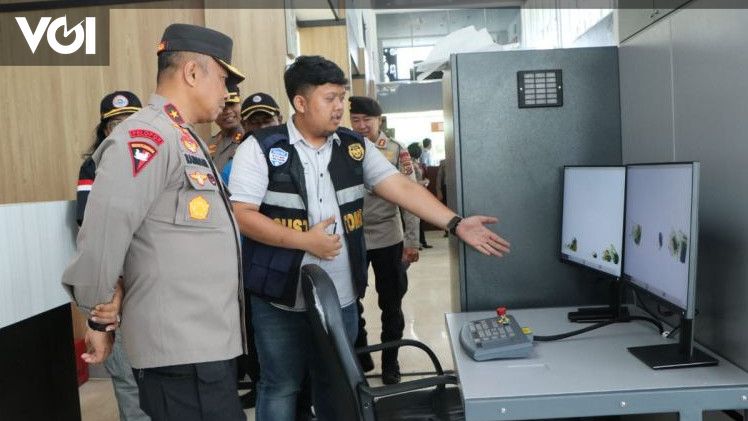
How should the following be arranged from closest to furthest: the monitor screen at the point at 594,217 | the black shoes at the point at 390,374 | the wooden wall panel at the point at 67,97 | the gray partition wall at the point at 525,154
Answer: the monitor screen at the point at 594,217, the gray partition wall at the point at 525,154, the black shoes at the point at 390,374, the wooden wall panel at the point at 67,97

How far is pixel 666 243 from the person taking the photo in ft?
4.99

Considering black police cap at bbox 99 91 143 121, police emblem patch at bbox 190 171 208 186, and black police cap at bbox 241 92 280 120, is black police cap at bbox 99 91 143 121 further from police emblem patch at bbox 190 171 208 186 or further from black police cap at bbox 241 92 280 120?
police emblem patch at bbox 190 171 208 186

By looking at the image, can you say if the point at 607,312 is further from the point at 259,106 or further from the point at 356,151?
the point at 259,106

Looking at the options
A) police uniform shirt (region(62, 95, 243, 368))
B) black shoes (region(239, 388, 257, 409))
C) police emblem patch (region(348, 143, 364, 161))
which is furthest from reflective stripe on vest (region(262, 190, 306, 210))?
black shoes (region(239, 388, 257, 409))

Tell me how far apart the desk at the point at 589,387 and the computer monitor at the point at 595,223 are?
300 mm

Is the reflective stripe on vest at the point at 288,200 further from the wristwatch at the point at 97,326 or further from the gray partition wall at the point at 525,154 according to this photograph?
the wristwatch at the point at 97,326

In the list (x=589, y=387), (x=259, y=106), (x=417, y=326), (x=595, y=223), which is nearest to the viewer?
(x=589, y=387)

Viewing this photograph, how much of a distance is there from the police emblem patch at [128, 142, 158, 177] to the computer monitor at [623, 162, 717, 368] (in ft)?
3.70

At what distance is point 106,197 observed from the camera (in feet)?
4.46

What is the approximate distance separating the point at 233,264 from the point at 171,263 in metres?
0.16

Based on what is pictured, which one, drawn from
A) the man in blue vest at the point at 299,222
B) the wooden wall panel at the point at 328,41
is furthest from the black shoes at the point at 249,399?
the wooden wall panel at the point at 328,41

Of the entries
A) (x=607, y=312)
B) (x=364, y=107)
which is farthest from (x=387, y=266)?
(x=607, y=312)

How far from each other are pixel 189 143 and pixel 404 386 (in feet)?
2.50

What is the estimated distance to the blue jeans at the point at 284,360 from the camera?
6.86 feet
